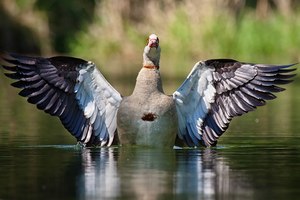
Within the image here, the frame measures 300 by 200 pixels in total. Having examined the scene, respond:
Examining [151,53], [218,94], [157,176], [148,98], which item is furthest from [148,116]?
[157,176]

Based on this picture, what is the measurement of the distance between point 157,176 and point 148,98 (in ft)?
8.49

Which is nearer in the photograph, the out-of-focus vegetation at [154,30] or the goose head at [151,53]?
the goose head at [151,53]

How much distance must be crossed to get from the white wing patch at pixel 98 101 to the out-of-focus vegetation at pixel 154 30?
13273 mm

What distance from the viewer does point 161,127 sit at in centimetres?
1119

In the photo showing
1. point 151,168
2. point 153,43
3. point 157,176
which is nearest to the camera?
point 157,176

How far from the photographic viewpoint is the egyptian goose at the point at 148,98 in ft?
36.8

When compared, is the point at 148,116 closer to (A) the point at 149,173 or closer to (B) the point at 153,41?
(B) the point at 153,41

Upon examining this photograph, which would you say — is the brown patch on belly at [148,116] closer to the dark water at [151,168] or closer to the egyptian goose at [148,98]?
the egyptian goose at [148,98]

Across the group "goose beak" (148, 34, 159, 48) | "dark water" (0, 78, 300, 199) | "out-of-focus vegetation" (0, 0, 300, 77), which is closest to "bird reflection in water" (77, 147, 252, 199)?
"dark water" (0, 78, 300, 199)

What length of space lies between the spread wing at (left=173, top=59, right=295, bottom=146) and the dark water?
271 millimetres

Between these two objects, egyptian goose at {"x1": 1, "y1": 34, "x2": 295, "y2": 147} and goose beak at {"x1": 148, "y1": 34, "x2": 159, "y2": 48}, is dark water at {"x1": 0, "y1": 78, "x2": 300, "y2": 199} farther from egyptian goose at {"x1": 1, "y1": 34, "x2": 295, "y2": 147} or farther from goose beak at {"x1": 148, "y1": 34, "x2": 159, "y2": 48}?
goose beak at {"x1": 148, "y1": 34, "x2": 159, "y2": 48}

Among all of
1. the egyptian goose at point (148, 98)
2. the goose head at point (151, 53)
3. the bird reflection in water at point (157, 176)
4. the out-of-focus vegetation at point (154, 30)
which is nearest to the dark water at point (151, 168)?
the bird reflection in water at point (157, 176)

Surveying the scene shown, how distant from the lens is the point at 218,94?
11602 millimetres

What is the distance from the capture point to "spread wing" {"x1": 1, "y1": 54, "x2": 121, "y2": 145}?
449 inches
